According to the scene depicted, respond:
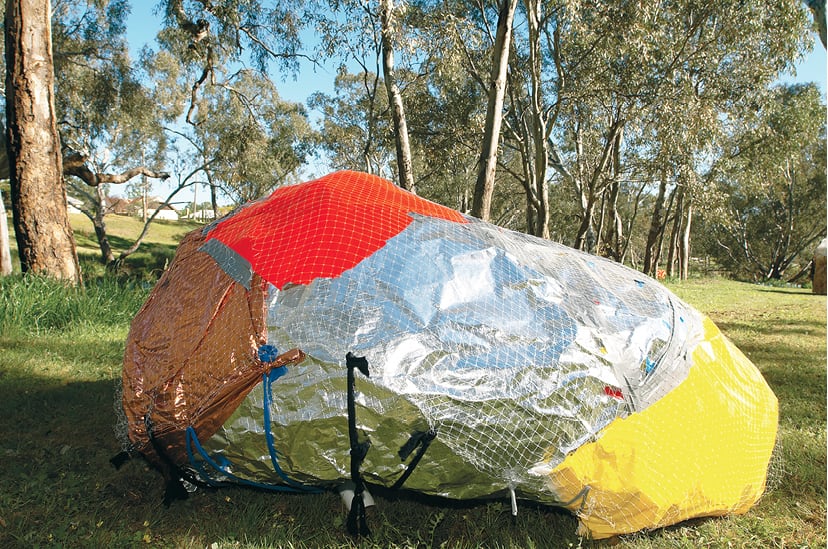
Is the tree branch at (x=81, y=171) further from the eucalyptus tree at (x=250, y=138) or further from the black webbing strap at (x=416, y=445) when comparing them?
the black webbing strap at (x=416, y=445)

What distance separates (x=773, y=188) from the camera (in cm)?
3005

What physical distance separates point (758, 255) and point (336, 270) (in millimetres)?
41729

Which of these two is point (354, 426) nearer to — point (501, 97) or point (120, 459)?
point (120, 459)

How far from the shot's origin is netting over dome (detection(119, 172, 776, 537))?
240 cm

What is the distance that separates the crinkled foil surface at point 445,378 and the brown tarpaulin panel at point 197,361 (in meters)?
0.08

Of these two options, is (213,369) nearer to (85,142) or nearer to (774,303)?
(774,303)

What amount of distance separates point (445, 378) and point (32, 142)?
6734 mm

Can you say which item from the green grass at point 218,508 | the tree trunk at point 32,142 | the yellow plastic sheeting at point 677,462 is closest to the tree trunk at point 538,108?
the green grass at point 218,508

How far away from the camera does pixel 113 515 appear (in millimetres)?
2760

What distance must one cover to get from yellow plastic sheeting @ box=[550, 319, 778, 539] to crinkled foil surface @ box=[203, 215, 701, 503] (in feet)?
0.25

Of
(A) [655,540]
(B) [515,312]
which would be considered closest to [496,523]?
(A) [655,540]

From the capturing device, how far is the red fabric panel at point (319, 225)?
264 cm

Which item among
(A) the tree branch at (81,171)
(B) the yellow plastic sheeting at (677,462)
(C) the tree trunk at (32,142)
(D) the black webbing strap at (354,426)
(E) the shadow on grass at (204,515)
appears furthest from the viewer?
(A) the tree branch at (81,171)

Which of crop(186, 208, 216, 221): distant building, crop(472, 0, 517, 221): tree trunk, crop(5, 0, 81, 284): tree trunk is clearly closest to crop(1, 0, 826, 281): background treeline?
crop(472, 0, 517, 221): tree trunk
